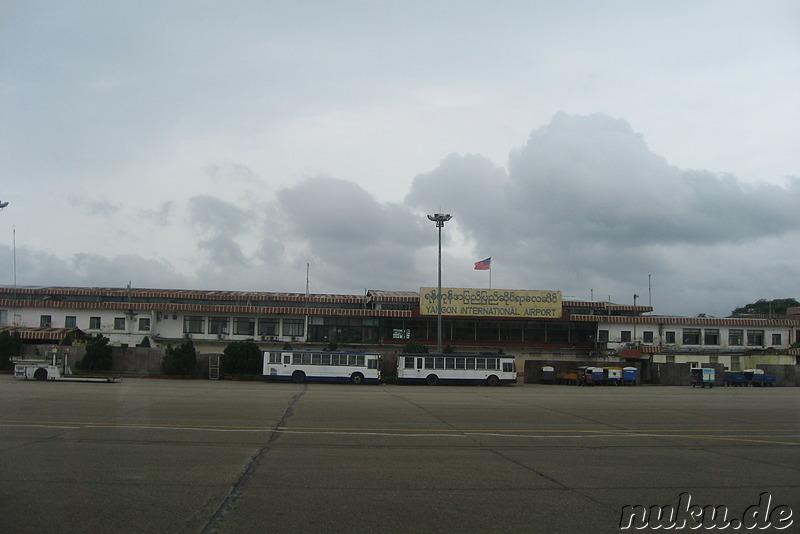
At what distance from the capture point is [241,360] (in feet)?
162

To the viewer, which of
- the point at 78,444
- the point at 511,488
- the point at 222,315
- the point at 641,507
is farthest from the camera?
the point at 222,315

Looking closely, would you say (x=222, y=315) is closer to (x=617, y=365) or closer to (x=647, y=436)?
(x=617, y=365)

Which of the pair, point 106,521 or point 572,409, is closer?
point 106,521

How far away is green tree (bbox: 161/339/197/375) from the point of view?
47969 millimetres

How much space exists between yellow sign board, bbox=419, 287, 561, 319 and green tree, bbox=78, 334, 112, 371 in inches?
1146

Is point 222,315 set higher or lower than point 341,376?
higher

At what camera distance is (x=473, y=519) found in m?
8.38

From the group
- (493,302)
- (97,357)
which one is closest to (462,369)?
(493,302)

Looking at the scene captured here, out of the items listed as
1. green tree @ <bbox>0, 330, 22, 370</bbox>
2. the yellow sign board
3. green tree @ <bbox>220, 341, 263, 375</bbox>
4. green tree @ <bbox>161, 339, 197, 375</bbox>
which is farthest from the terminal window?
green tree @ <bbox>0, 330, 22, 370</bbox>

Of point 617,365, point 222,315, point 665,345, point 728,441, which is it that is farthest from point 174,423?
point 665,345

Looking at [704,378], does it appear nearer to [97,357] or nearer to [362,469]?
[97,357]

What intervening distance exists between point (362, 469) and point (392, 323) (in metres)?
56.9

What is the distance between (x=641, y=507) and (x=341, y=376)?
37600 mm

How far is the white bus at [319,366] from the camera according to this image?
45406mm
